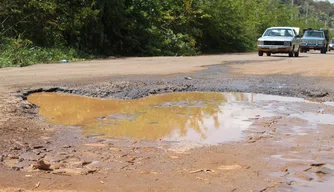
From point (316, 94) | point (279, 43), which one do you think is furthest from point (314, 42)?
point (316, 94)

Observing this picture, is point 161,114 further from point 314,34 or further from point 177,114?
point 314,34

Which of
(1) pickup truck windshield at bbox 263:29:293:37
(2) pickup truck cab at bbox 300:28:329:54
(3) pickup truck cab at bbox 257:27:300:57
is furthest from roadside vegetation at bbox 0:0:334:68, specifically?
(2) pickup truck cab at bbox 300:28:329:54

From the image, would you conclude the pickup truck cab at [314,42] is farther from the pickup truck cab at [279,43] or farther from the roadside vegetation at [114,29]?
the pickup truck cab at [279,43]

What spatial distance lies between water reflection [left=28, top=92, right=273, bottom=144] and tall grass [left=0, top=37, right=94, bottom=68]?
23.9ft

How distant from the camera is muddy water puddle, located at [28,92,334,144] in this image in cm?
616

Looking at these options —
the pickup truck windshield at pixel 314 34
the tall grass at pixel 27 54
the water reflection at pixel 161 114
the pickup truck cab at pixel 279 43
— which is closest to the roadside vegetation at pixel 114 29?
the tall grass at pixel 27 54

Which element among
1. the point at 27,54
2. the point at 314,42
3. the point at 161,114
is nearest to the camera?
the point at 161,114

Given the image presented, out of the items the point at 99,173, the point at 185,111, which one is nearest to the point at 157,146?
the point at 99,173

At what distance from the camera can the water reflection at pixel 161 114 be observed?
242 inches

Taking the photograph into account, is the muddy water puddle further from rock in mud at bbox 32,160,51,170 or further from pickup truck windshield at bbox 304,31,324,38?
pickup truck windshield at bbox 304,31,324,38

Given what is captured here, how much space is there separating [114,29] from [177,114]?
57.1ft

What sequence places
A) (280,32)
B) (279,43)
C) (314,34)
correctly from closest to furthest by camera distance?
(279,43)
(280,32)
(314,34)

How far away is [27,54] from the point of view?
57.6ft

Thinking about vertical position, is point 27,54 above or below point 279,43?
above
